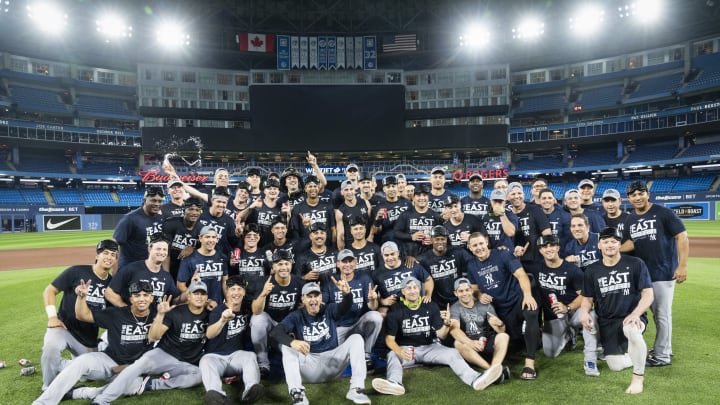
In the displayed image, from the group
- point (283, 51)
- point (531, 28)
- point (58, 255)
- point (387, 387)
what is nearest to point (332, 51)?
point (283, 51)

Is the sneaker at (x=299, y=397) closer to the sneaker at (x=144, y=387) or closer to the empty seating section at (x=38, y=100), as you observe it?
the sneaker at (x=144, y=387)

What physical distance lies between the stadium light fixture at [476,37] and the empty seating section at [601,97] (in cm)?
1710

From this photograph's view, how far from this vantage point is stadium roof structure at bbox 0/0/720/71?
154 ft

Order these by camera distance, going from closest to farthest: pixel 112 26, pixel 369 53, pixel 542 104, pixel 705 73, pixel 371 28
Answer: pixel 112 26 < pixel 705 73 < pixel 369 53 < pixel 371 28 < pixel 542 104

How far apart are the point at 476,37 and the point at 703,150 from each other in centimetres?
3016

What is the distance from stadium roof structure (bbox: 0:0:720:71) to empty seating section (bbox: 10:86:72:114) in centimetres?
472

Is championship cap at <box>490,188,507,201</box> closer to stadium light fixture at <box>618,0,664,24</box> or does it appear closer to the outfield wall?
the outfield wall

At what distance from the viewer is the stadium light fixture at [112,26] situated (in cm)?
4559

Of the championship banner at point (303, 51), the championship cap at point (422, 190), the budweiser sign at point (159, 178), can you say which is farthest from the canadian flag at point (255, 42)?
the championship cap at point (422, 190)

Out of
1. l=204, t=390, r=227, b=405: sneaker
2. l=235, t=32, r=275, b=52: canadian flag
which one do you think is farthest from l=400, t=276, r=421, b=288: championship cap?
l=235, t=32, r=275, b=52: canadian flag

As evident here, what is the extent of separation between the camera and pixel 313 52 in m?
53.8

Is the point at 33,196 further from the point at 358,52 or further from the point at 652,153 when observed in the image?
the point at 652,153

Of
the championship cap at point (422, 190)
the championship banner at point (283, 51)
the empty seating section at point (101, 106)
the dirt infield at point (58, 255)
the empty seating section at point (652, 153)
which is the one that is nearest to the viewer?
the championship cap at point (422, 190)

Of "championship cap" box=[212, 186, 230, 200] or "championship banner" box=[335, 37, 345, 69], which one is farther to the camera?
"championship banner" box=[335, 37, 345, 69]
